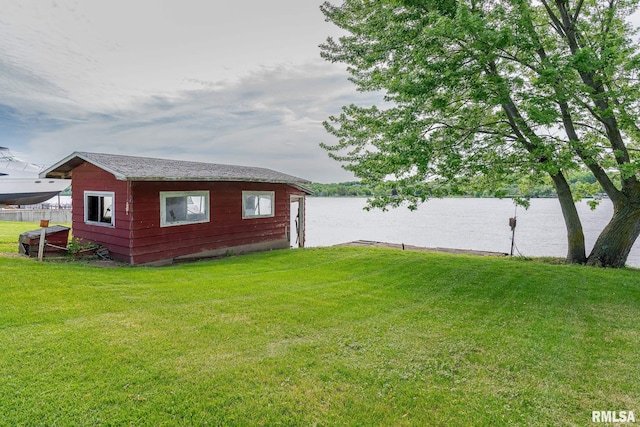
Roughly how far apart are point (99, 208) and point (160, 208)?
196 cm

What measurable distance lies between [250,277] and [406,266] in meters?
3.91

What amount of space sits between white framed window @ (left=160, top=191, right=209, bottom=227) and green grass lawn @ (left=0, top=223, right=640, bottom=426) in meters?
2.72

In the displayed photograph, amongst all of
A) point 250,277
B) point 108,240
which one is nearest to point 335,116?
point 250,277

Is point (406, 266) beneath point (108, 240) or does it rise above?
beneath

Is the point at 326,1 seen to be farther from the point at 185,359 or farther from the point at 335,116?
the point at 185,359

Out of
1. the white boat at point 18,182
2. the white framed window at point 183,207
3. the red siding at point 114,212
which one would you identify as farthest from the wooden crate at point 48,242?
the white boat at point 18,182

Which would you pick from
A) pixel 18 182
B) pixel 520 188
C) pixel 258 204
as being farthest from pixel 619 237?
pixel 18 182

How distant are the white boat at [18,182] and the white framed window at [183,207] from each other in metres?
15.1

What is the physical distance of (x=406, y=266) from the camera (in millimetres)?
8555

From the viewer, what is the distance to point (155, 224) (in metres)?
8.72

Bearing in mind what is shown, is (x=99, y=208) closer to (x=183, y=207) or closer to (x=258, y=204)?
(x=183, y=207)

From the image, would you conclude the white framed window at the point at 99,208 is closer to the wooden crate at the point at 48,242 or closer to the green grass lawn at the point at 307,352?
the wooden crate at the point at 48,242

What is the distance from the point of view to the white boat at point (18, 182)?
781 inches

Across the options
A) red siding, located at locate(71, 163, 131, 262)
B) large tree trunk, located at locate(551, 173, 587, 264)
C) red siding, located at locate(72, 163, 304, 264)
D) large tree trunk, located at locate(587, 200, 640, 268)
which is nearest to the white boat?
red siding, located at locate(71, 163, 131, 262)
